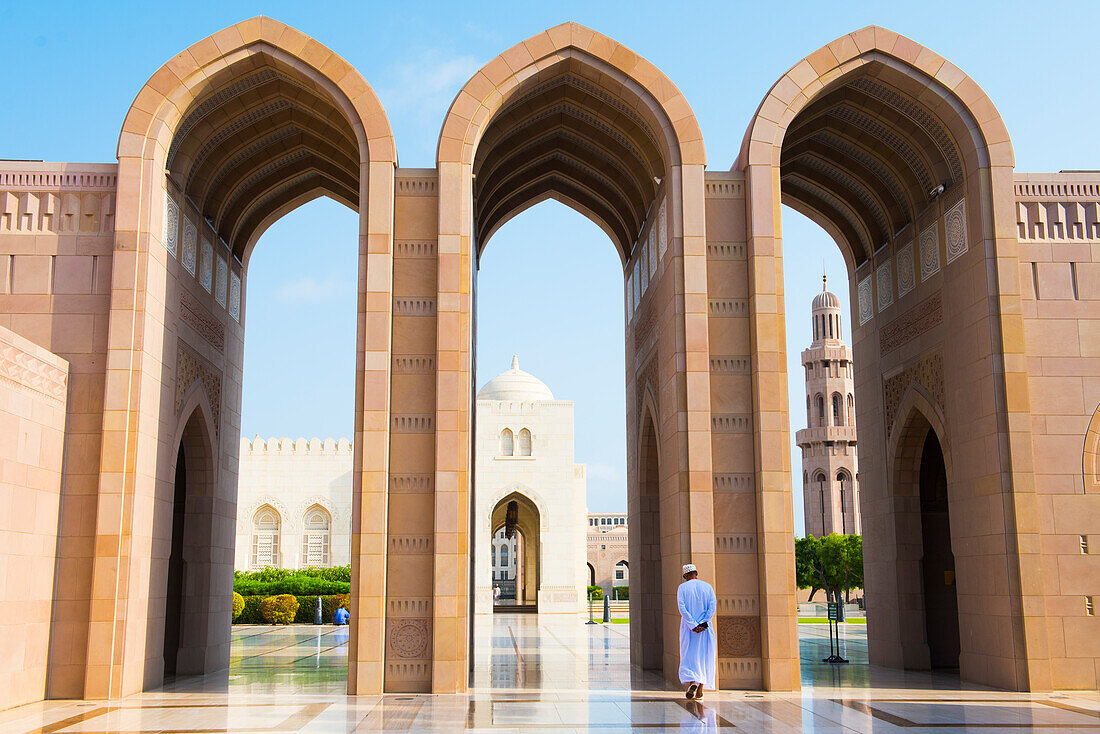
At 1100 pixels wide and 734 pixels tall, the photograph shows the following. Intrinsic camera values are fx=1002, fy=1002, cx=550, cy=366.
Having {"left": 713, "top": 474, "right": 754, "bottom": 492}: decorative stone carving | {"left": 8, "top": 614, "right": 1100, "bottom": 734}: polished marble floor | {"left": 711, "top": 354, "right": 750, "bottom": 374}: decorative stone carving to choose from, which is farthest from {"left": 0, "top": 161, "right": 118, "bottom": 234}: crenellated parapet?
{"left": 713, "top": 474, "right": 754, "bottom": 492}: decorative stone carving

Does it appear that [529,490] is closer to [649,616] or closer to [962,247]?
[649,616]

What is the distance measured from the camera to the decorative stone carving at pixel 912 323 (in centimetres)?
1306

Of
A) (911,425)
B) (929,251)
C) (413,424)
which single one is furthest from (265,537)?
(929,251)

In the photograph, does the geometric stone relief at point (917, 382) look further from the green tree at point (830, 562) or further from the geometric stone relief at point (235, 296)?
the green tree at point (830, 562)

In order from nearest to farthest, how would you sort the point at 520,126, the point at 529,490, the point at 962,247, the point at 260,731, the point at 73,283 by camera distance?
1. the point at 260,731
2. the point at 73,283
3. the point at 962,247
4. the point at 520,126
5. the point at 529,490

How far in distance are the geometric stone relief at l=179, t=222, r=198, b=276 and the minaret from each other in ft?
159

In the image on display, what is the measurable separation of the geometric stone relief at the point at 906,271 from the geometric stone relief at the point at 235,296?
10063 mm

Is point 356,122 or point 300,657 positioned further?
point 300,657

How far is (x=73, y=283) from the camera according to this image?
11.6 metres

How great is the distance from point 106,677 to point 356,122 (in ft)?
22.3

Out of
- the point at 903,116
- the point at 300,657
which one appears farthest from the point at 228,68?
the point at 300,657

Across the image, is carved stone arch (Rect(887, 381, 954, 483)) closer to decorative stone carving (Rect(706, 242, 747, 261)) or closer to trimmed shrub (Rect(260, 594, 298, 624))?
decorative stone carving (Rect(706, 242, 747, 261))

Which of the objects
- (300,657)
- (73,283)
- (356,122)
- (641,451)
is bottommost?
(300,657)

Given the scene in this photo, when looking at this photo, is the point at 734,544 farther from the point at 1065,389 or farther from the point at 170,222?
the point at 170,222
